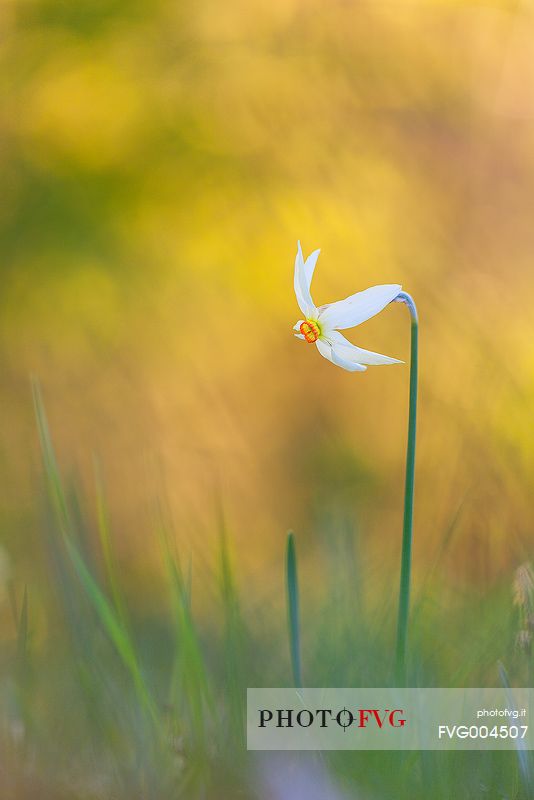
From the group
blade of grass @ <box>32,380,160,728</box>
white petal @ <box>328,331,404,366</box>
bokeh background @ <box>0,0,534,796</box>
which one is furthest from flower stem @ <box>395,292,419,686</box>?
bokeh background @ <box>0,0,534,796</box>

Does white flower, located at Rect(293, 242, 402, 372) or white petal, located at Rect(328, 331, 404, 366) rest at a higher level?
white flower, located at Rect(293, 242, 402, 372)

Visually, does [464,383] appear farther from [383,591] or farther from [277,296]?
[383,591]

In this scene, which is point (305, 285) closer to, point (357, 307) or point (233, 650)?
point (357, 307)

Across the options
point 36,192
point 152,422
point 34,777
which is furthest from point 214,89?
point 34,777

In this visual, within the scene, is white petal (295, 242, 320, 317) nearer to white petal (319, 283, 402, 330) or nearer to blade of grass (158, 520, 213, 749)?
white petal (319, 283, 402, 330)

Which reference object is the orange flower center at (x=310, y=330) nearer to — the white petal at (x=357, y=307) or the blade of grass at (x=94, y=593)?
the white petal at (x=357, y=307)

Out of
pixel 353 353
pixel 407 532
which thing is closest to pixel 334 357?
pixel 353 353

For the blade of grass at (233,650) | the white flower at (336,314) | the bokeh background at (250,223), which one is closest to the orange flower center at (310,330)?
the white flower at (336,314)
